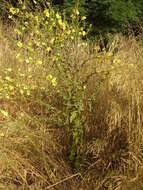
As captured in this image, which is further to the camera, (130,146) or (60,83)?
(60,83)

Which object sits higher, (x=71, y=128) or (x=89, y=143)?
(x=71, y=128)

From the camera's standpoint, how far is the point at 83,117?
8.86ft

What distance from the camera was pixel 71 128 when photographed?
8.80ft

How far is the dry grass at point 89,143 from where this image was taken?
246 cm

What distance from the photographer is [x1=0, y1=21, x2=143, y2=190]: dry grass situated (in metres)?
2.46

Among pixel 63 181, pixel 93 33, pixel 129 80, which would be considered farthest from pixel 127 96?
pixel 93 33

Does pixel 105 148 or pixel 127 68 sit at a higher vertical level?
pixel 127 68

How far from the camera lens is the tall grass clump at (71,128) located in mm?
2424

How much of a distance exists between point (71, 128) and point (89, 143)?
18 cm

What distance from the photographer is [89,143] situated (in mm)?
2672

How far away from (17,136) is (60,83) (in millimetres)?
524

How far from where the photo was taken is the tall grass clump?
242 cm

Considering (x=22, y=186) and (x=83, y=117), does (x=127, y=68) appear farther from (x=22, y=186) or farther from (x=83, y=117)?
(x=22, y=186)

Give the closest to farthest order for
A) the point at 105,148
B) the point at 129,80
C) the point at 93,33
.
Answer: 1. the point at 105,148
2. the point at 129,80
3. the point at 93,33
